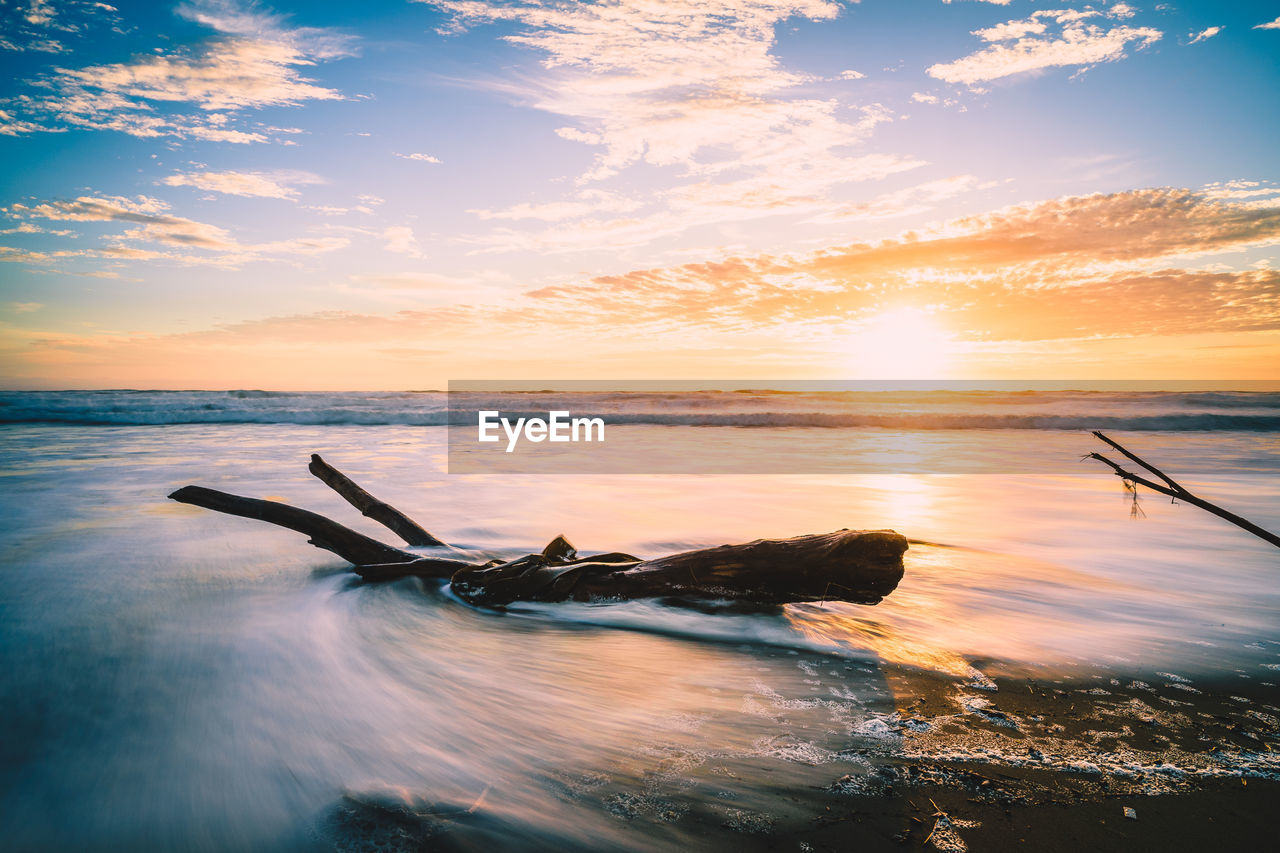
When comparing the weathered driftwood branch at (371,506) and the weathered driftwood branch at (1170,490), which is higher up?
the weathered driftwood branch at (1170,490)

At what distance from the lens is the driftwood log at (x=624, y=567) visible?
3.22 m

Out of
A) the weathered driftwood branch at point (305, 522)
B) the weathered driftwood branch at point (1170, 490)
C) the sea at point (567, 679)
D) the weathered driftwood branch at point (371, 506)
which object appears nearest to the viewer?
the weathered driftwood branch at point (1170, 490)

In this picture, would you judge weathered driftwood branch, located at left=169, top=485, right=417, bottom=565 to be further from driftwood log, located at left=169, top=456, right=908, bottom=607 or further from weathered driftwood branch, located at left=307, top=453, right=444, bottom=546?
weathered driftwood branch, located at left=307, top=453, right=444, bottom=546

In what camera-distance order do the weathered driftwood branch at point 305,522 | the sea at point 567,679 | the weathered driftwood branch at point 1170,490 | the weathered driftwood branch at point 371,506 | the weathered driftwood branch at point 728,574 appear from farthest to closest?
the weathered driftwood branch at point 371,506, the weathered driftwood branch at point 305,522, the weathered driftwood branch at point 728,574, the sea at point 567,679, the weathered driftwood branch at point 1170,490

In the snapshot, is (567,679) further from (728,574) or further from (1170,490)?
(1170,490)

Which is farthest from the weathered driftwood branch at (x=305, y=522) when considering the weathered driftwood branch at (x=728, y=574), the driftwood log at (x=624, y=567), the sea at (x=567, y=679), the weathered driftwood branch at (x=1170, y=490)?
the weathered driftwood branch at (x=1170, y=490)

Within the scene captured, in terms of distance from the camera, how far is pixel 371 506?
498 cm

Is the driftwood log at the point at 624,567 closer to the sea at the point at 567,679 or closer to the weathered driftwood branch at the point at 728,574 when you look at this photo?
the weathered driftwood branch at the point at 728,574

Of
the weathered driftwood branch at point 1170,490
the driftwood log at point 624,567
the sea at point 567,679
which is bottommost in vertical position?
the sea at point 567,679

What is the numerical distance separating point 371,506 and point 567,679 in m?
2.76

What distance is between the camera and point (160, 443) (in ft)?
50.9

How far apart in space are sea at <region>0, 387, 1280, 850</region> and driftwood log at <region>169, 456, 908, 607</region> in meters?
0.13

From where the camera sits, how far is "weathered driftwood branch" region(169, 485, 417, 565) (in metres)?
4.35

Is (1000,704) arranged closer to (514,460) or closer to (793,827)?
(793,827)
